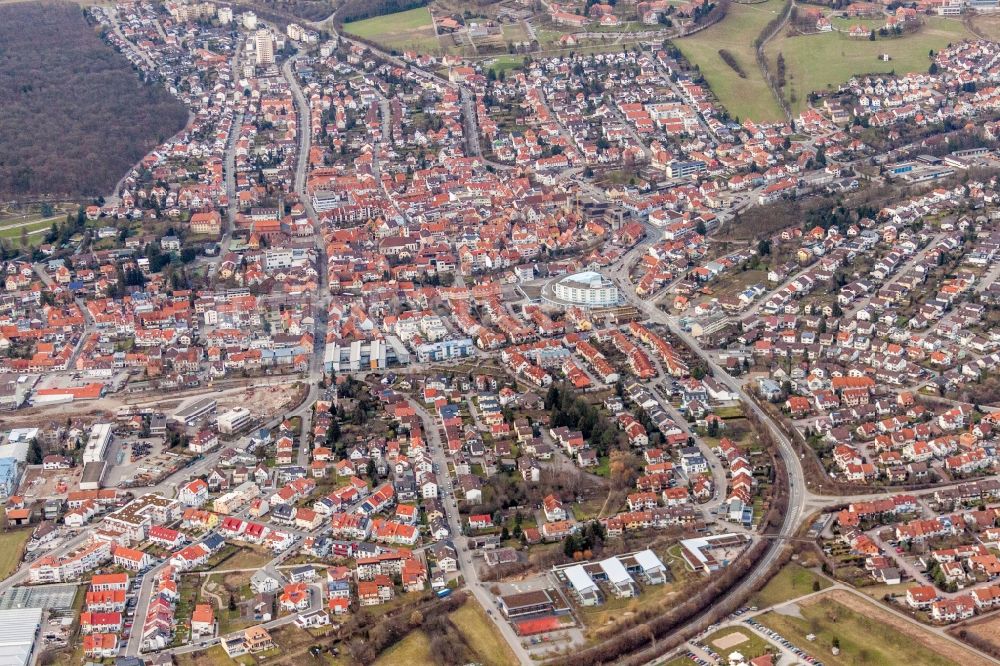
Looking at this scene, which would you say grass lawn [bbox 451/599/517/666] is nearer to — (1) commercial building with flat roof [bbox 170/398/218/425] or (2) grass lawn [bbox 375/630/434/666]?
(2) grass lawn [bbox 375/630/434/666]

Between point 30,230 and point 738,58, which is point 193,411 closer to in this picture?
point 30,230

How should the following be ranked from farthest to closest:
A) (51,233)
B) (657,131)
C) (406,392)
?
(657,131) → (51,233) → (406,392)

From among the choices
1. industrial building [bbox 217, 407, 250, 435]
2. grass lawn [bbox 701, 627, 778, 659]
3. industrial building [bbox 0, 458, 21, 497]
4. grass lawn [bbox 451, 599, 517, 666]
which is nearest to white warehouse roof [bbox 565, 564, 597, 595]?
grass lawn [bbox 451, 599, 517, 666]

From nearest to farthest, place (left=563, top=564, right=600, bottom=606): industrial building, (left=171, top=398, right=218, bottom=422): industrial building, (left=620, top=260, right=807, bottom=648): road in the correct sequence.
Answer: (left=563, top=564, right=600, bottom=606): industrial building → (left=620, top=260, right=807, bottom=648): road → (left=171, top=398, right=218, bottom=422): industrial building

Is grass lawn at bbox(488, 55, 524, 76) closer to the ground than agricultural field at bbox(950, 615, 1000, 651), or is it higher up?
higher up

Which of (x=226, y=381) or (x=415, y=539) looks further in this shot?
(x=226, y=381)

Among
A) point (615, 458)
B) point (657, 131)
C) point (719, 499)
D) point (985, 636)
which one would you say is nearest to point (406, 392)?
point (615, 458)

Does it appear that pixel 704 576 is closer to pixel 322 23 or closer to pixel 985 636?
pixel 985 636
